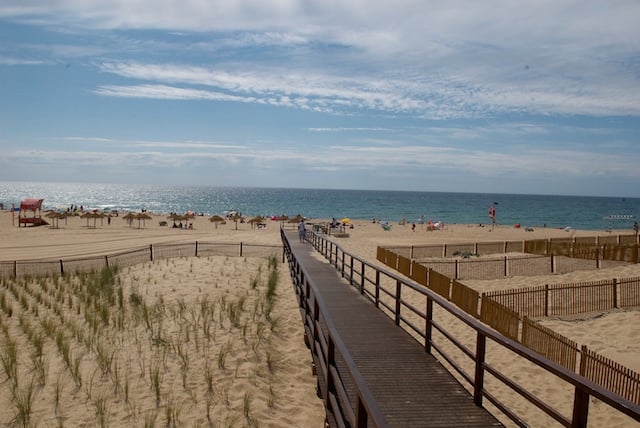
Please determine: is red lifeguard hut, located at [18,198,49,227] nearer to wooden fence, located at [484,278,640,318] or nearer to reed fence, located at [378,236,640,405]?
reed fence, located at [378,236,640,405]

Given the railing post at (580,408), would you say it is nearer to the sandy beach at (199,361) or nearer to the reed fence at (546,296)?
the sandy beach at (199,361)

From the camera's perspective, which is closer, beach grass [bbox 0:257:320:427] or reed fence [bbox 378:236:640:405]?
beach grass [bbox 0:257:320:427]

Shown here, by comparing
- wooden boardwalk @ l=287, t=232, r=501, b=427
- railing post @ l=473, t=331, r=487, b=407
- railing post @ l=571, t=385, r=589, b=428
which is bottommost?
wooden boardwalk @ l=287, t=232, r=501, b=427

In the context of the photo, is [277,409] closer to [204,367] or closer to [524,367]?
[204,367]

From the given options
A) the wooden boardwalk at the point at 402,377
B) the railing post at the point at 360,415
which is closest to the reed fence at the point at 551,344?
the wooden boardwalk at the point at 402,377

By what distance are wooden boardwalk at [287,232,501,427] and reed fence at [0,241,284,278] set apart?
12.6 metres

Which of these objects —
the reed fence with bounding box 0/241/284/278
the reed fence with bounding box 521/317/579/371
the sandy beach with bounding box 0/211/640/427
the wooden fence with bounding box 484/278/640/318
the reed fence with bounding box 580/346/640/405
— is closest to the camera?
the sandy beach with bounding box 0/211/640/427

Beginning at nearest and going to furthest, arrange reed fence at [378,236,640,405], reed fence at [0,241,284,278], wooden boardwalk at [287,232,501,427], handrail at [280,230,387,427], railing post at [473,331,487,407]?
handrail at [280,230,387,427], wooden boardwalk at [287,232,501,427], railing post at [473,331,487,407], reed fence at [378,236,640,405], reed fence at [0,241,284,278]

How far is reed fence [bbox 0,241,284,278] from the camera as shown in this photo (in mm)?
16891

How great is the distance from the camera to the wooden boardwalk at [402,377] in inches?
174

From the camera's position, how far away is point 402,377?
539cm

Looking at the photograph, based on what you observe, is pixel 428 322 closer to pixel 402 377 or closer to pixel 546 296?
pixel 402 377

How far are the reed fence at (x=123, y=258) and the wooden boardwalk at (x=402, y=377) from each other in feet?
41.2

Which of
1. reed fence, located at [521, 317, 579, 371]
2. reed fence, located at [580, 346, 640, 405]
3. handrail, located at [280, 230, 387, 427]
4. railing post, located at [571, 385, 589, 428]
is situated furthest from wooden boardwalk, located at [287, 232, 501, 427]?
reed fence, located at [521, 317, 579, 371]
